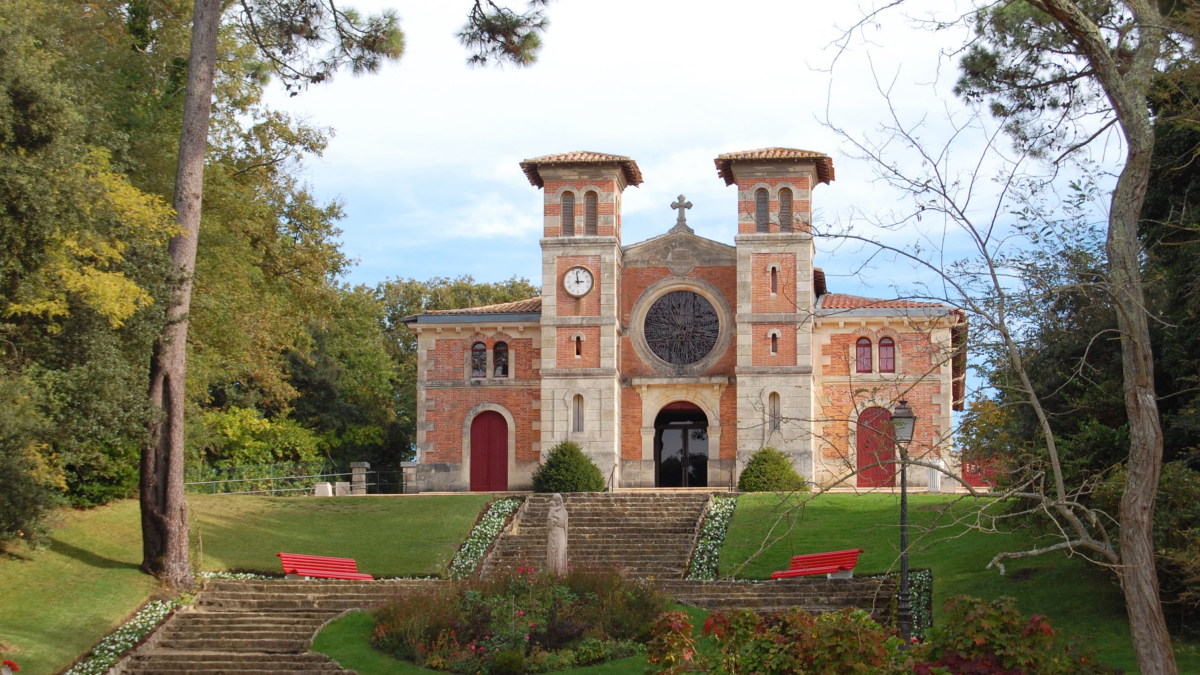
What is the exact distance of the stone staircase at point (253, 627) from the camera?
67.5 ft

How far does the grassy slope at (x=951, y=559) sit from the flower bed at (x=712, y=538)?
0.79ft

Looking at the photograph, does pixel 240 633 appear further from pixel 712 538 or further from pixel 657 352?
pixel 657 352

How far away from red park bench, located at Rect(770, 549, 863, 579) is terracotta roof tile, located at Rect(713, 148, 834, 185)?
14.7 m

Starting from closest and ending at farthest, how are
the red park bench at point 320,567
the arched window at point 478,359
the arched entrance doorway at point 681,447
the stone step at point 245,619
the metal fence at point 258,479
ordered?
the stone step at point 245,619
the red park bench at point 320,567
the metal fence at point 258,479
the arched entrance doorway at point 681,447
the arched window at point 478,359

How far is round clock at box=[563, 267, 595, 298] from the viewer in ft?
123

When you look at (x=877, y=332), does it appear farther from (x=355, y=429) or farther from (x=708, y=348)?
(x=355, y=429)

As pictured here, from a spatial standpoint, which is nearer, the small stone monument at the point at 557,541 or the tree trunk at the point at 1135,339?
the tree trunk at the point at 1135,339

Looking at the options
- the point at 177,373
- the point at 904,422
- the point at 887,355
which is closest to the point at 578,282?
the point at 887,355

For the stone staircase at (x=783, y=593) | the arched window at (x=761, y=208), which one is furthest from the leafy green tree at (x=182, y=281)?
the arched window at (x=761, y=208)

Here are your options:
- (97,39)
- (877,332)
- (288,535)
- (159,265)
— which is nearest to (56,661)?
(159,265)

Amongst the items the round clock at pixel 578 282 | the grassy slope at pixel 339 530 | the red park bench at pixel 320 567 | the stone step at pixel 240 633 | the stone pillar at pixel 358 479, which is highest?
the round clock at pixel 578 282

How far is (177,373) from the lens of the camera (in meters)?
24.3

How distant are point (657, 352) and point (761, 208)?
5.22 m

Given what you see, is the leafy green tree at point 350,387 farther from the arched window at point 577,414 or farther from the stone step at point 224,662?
the stone step at point 224,662
